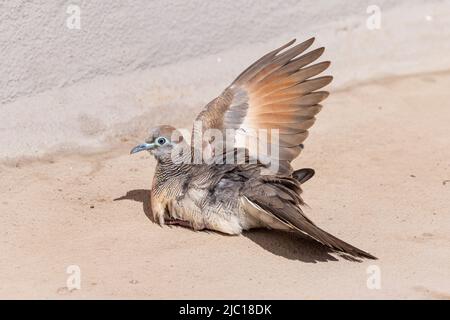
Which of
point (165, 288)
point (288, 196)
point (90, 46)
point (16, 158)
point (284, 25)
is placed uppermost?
point (284, 25)

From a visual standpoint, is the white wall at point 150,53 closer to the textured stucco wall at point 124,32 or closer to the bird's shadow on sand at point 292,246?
the textured stucco wall at point 124,32

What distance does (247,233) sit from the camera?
17.7 feet

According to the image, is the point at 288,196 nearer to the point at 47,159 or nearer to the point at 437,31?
the point at 47,159

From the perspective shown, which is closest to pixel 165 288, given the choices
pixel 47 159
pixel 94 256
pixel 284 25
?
pixel 94 256

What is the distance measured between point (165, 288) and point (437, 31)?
15.3 ft

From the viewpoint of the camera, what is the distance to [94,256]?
199 inches

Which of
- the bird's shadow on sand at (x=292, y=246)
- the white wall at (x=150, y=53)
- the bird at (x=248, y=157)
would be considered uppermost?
the white wall at (x=150, y=53)

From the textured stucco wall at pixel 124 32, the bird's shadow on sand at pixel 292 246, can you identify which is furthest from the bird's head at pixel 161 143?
the textured stucco wall at pixel 124 32

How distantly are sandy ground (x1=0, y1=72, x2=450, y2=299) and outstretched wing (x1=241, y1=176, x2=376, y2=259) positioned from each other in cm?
16

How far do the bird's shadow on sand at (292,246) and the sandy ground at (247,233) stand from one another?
0.04 ft

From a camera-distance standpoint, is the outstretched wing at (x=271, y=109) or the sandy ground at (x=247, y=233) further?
the outstretched wing at (x=271, y=109)

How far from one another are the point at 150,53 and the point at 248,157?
1808 millimetres

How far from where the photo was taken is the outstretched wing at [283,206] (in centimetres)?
493

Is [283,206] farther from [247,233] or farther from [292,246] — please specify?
[247,233]
